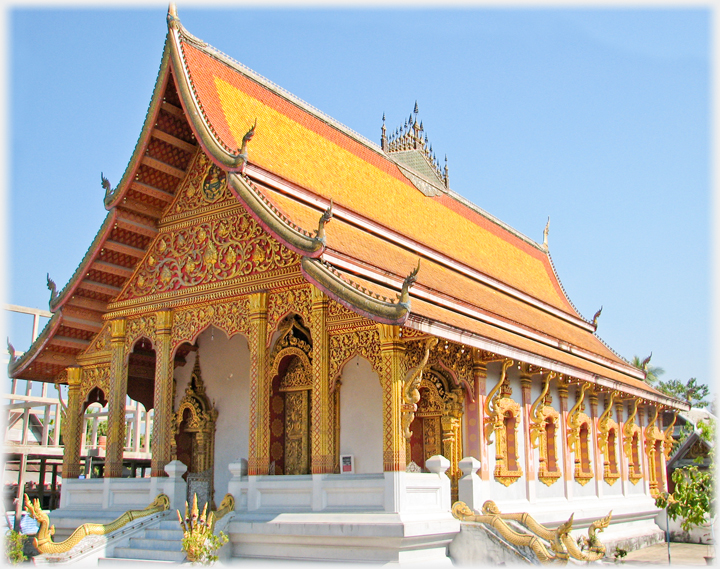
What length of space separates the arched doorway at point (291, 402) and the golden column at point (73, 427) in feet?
12.7

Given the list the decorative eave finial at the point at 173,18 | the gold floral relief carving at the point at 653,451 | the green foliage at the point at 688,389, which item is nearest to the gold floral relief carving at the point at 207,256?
the decorative eave finial at the point at 173,18

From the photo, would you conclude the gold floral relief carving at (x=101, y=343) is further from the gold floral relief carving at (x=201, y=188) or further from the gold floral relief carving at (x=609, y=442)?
the gold floral relief carving at (x=609, y=442)

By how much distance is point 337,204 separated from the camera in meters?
13.8

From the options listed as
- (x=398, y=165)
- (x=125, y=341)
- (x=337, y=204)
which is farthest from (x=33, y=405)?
(x=337, y=204)

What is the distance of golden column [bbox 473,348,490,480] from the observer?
42.4ft

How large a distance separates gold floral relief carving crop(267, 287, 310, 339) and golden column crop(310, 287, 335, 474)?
0.18 metres

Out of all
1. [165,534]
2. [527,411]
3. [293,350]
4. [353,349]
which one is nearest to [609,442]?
[527,411]

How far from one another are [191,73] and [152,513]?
7110mm

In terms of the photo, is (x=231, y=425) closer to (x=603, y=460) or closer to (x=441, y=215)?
(x=441, y=215)

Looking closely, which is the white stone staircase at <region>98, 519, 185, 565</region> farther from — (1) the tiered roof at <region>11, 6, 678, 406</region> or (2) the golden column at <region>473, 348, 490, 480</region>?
(2) the golden column at <region>473, 348, 490, 480</region>

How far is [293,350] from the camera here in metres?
13.5

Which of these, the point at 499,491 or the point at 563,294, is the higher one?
the point at 563,294

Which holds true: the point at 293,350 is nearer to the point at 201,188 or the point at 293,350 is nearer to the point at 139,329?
the point at 139,329

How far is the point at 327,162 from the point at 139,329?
4.75m
